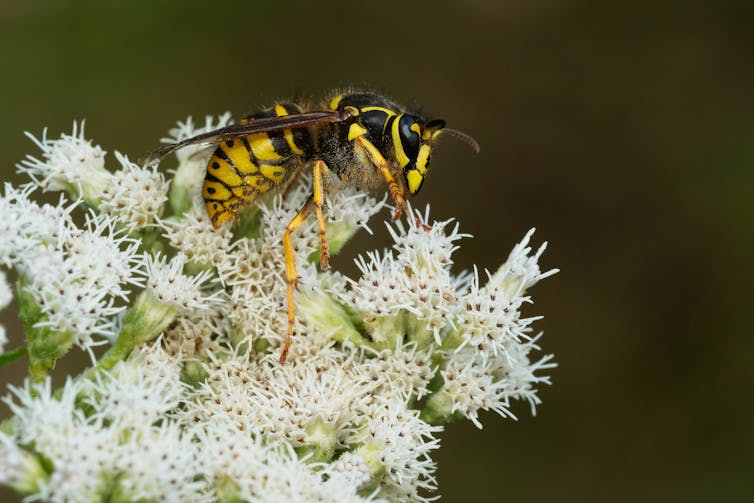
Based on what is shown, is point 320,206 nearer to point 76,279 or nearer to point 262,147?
point 262,147

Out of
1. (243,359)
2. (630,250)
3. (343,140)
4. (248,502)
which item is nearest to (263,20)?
(630,250)

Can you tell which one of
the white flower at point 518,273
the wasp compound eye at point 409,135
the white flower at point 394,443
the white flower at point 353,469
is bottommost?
the white flower at point 353,469

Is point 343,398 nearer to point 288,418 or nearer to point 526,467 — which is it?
point 288,418

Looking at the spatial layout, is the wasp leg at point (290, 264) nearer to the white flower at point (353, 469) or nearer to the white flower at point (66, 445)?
the white flower at point (353, 469)

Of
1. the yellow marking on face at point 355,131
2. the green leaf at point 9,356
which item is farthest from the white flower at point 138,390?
the yellow marking on face at point 355,131

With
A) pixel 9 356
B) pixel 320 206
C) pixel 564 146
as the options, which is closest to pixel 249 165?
Answer: pixel 320 206

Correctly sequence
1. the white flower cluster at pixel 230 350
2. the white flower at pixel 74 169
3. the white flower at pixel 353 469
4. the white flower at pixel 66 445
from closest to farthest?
the white flower at pixel 66 445 < the white flower cluster at pixel 230 350 < the white flower at pixel 353 469 < the white flower at pixel 74 169
